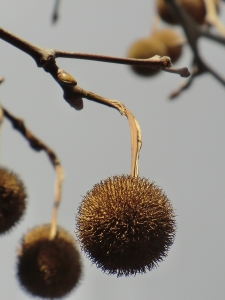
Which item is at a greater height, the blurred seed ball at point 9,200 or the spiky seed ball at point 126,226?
the spiky seed ball at point 126,226

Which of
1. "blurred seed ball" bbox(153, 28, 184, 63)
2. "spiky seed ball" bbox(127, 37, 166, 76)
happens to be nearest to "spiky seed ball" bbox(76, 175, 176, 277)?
"spiky seed ball" bbox(127, 37, 166, 76)

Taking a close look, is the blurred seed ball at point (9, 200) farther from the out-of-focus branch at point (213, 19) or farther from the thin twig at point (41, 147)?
the out-of-focus branch at point (213, 19)

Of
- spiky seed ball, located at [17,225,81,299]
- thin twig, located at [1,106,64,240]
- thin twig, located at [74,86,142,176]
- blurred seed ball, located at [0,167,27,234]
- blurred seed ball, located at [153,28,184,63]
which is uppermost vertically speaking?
thin twig, located at [74,86,142,176]

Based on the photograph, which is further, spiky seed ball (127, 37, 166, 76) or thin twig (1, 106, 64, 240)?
spiky seed ball (127, 37, 166, 76)

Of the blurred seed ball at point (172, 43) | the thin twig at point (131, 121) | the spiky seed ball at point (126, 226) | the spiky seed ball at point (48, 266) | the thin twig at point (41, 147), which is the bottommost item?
the blurred seed ball at point (172, 43)

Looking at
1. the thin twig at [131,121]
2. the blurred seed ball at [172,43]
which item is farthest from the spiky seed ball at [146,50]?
the thin twig at [131,121]

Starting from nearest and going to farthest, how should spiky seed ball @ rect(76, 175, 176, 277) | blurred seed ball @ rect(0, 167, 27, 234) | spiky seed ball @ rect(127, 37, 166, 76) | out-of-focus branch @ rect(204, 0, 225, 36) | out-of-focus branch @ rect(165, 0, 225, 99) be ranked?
1. spiky seed ball @ rect(76, 175, 176, 277)
2. blurred seed ball @ rect(0, 167, 27, 234)
3. out-of-focus branch @ rect(204, 0, 225, 36)
4. out-of-focus branch @ rect(165, 0, 225, 99)
5. spiky seed ball @ rect(127, 37, 166, 76)

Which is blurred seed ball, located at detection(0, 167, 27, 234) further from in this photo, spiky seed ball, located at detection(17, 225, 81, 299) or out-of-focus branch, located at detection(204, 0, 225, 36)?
out-of-focus branch, located at detection(204, 0, 225, 36)
